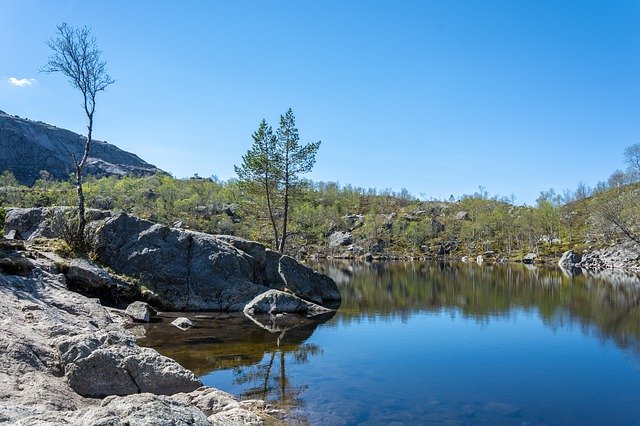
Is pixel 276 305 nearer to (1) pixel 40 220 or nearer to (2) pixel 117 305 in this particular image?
(2) pixel 117 305

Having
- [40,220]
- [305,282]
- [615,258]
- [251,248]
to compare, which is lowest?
[305,282]

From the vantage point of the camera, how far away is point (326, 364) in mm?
22672

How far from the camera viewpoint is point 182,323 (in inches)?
1103

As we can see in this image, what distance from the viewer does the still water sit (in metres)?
17.0

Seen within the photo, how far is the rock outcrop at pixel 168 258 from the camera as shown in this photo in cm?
3388

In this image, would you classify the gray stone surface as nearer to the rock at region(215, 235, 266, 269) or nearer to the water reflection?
the water reflection

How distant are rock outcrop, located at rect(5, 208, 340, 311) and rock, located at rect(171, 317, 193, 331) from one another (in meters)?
5.20

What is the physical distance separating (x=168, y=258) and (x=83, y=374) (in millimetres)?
22025

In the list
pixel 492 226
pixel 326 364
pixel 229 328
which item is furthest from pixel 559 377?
pixel 492 226

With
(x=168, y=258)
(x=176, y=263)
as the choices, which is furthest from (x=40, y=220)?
(x=176, y=263)

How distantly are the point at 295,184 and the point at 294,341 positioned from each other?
30.8 m

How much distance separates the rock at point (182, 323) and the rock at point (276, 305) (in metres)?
6.85

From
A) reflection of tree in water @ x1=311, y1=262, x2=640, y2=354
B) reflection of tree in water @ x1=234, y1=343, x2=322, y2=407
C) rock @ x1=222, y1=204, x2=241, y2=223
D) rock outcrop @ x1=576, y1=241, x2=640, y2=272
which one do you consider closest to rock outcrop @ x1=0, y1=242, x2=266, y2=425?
reflection of tree in water @ x1=234, y1=343, x2=322, y2=407

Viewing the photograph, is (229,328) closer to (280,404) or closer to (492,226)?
(280,404)
